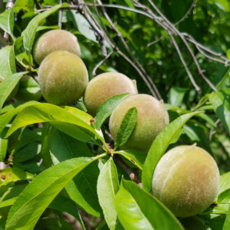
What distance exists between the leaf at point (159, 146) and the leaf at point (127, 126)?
0.13 m

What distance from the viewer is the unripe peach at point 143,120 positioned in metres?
0.88

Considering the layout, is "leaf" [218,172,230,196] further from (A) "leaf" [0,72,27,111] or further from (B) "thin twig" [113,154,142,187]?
(A) "leaf" [0,72,27,111]

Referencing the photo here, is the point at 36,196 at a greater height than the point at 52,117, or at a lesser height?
lesser

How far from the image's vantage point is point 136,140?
0.89 metres

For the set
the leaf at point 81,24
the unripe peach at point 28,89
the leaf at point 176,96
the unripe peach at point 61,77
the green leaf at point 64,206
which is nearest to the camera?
the green leaf at point 64,206

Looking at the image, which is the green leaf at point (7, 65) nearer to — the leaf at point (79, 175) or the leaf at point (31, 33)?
the leaf at point (31, 33)

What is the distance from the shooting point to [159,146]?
0.75 metres

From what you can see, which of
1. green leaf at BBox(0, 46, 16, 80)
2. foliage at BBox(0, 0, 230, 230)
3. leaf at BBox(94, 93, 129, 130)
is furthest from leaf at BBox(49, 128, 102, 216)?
green leaf at BBox(0, 46, 16, 80)

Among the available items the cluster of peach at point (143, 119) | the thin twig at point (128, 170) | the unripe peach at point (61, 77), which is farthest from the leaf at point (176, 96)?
the thin twig at point (128, 170)

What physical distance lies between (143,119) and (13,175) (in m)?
0.71

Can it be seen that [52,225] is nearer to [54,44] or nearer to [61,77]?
[61,77]

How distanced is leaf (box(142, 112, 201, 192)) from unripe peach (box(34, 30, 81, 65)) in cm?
72

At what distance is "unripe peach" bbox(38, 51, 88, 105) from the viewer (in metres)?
1.05

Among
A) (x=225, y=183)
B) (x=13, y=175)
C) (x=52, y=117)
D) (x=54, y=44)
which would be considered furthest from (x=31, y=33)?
(x=225, y=183)
